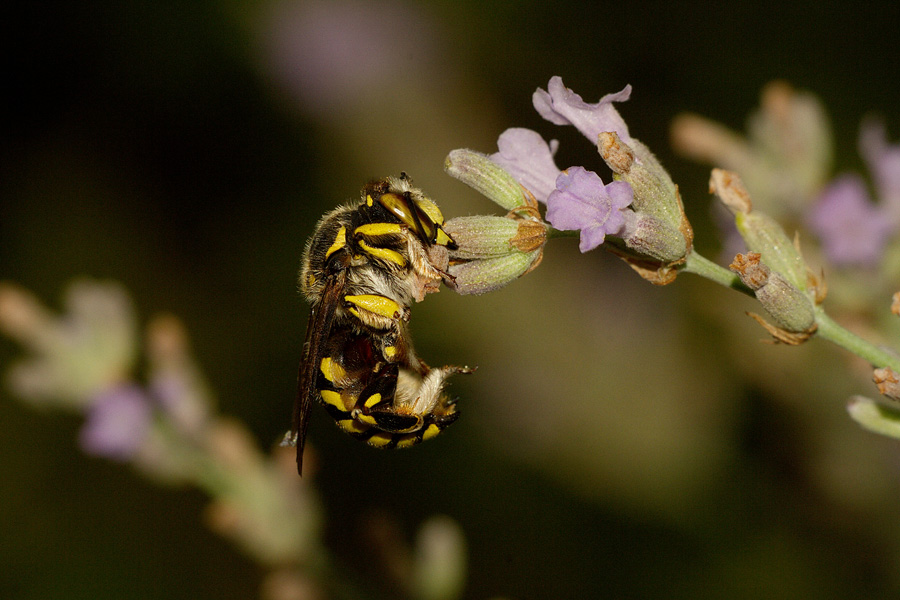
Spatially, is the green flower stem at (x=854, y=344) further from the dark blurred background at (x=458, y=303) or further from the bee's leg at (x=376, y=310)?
the dark blurred background at (x=458, y=303)

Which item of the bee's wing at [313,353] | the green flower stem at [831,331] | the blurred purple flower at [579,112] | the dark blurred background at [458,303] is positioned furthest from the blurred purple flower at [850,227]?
the bee's wing at [313,353]

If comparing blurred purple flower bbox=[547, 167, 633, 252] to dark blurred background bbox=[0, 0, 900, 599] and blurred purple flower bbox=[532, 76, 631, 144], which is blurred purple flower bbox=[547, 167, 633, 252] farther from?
dark blurred background bbox=[0, 0, 900, 599]

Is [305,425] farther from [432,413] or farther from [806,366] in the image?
[806,366]

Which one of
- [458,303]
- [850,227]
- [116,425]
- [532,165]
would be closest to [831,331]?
[532,165]

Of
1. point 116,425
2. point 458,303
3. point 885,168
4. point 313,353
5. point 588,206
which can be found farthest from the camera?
point 458,303

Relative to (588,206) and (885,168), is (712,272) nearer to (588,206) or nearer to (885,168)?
(588,206)

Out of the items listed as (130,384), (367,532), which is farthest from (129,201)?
(367,532)
